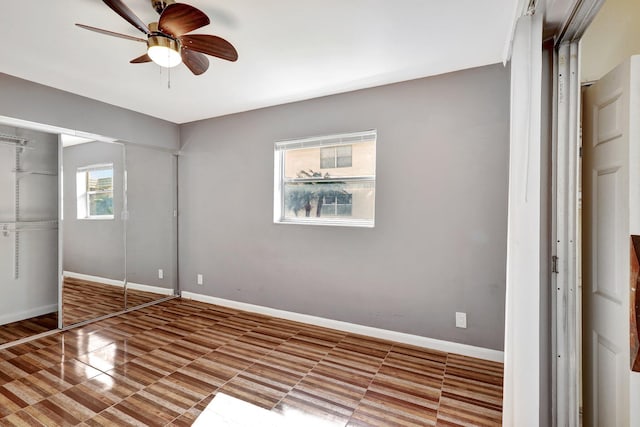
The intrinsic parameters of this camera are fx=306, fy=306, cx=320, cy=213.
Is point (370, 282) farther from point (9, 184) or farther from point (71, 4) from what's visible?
point (9, 184)

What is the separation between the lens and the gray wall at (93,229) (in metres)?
3.32

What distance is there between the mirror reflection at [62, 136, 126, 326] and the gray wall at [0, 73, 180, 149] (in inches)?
7.7

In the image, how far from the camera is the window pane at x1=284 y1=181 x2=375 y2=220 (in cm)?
321

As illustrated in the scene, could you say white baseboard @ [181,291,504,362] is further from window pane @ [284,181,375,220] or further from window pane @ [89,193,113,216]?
window pane @ [89,193,113,216]

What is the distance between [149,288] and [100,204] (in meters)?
1.28

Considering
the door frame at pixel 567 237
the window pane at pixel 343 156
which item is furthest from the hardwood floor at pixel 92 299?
the door frame at pixel 567 237

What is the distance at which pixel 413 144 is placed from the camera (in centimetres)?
288

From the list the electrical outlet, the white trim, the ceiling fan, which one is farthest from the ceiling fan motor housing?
the white trim

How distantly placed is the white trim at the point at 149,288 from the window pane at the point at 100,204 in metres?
0.95

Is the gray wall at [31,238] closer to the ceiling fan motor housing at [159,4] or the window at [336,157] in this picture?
the ceiling fan motor housing at [159,4]

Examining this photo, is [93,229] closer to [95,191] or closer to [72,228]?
[72,228]

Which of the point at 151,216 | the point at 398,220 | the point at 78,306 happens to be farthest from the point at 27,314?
the point at 398,220

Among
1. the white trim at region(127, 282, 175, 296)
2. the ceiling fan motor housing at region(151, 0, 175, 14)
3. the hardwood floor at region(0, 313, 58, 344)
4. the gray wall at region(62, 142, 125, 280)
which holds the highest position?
the ceiling fan motor housing at region(151, 0, 175, 14)

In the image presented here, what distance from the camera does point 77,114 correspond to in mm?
3324
